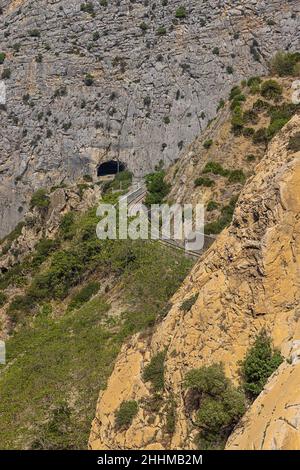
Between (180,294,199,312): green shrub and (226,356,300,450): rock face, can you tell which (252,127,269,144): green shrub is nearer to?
(180,294,199,312): green shrub

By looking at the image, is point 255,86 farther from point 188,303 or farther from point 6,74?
point 6,74

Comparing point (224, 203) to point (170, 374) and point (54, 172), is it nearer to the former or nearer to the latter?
point (170, 374)

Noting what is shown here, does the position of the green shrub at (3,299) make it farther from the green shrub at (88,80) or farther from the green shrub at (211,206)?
the green shrub at (88,80)

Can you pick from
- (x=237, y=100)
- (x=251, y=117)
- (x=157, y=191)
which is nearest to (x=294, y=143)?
(x=251, y=117)

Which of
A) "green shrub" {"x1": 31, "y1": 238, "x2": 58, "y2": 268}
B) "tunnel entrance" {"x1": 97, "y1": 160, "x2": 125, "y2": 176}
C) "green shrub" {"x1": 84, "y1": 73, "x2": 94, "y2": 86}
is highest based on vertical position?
"green shrub" {"x1": 84, "y1": 73, "x2": 94, "y2": 86}

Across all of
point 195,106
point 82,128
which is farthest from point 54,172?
point 195,106

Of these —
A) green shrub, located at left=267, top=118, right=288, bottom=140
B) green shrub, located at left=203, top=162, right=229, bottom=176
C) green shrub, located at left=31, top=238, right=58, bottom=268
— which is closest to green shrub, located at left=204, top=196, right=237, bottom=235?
green shrub, located at left=203, top=162, right=229, bottom=176
